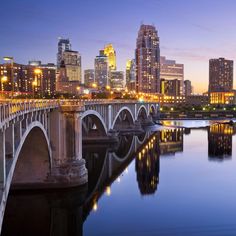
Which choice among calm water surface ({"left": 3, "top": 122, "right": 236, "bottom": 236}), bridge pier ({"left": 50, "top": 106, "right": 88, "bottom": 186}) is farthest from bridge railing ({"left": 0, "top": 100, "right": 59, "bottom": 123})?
calm water surface ({"left": 3, "top": 122, "right": 236, "bottom": 236})

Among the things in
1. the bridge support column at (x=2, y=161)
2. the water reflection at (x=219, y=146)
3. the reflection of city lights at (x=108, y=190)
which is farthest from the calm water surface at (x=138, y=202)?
the bridge support column at (x=2, y=161)

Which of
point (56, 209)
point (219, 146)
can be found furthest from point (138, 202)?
point (219, 146)

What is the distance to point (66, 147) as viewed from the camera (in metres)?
36.4

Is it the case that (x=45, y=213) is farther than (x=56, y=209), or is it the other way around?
(x=56, y=209)

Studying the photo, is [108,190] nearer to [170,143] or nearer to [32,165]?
[32,165]

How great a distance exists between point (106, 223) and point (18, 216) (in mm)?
7227

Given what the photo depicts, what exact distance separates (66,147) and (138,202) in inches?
354

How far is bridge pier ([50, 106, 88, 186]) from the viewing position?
3547 cm

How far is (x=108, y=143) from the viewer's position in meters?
69.9

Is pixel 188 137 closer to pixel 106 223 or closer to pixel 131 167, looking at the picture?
pixel 131 167

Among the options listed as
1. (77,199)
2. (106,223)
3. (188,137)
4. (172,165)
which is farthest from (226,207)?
(188,137)

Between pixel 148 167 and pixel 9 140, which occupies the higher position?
pixel 9 140

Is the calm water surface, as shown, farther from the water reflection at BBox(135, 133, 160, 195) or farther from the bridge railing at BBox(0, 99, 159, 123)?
the bridge railing at BBox(0, 99, 159, 123)

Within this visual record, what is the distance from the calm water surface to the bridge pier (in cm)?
146
